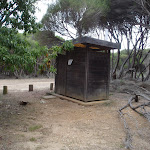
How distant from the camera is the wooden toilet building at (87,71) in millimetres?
5859

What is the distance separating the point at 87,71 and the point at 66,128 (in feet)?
8.79

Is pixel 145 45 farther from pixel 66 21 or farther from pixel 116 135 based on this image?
pixel 116 135

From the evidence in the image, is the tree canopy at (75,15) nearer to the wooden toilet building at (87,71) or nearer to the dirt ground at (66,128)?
the wooden toilet building at (87,71)

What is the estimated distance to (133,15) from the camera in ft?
32.6

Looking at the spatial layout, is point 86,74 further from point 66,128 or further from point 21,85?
point 21,85

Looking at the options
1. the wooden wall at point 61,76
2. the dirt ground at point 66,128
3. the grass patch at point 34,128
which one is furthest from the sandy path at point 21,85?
the grass patch at point 34,128

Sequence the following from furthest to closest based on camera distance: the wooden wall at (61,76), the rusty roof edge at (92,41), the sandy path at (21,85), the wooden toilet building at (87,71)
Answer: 1. the sandy path at (21,85)
2. the wooden wall at (61,76)
3. the wooden toilet building at (87,71)
4. the rusty roof edge at (92,41)

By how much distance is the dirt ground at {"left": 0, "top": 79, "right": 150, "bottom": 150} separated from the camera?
9.06 ft

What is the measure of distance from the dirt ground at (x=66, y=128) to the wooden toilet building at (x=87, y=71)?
836 millimetres

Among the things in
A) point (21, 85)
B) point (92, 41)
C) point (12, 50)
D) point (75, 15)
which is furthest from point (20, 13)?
point (21, 85)

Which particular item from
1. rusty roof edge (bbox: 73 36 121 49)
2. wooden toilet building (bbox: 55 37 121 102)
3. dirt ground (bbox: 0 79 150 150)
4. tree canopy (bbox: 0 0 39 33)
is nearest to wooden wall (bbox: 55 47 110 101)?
wooden toilet building (bbox: 55 37 121 102)

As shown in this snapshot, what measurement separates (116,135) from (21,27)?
3.18 meters

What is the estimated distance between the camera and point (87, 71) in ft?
19.2

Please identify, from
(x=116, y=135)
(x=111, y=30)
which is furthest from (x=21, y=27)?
(x=111, y=30)
